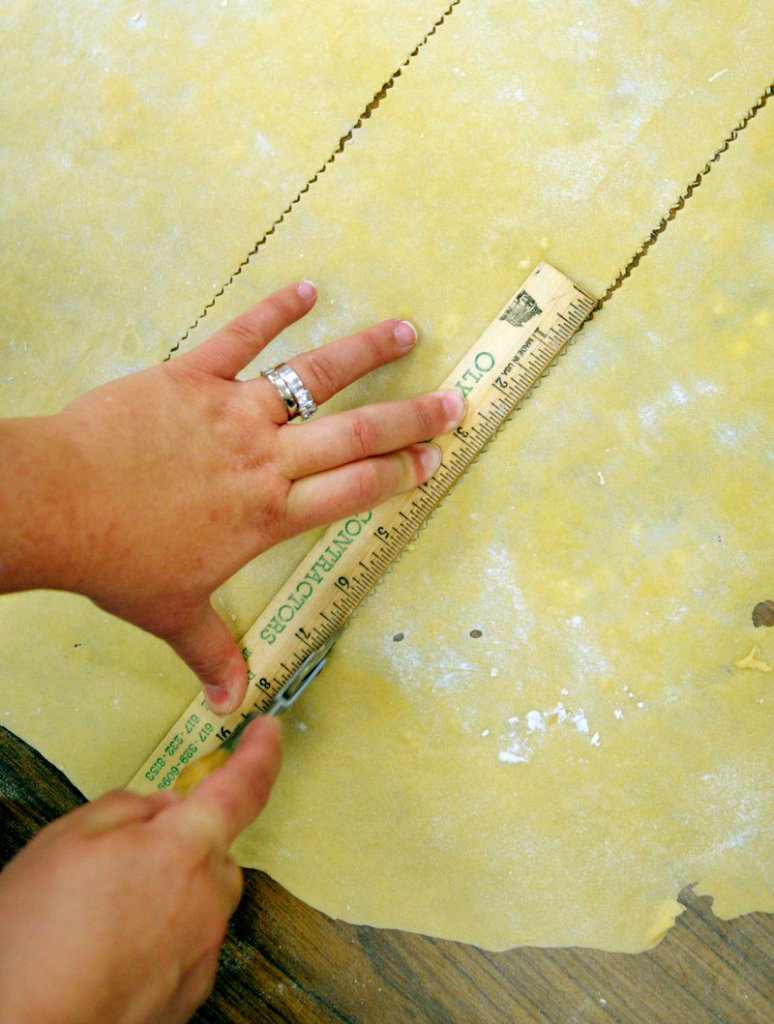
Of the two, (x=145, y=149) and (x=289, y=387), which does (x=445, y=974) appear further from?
(x=145, y=149)

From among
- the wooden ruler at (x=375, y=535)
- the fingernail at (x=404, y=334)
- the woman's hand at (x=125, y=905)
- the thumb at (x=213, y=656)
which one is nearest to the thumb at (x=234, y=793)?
the woman's hand at (x=125, y=905)

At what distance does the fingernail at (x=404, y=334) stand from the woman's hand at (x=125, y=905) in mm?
827

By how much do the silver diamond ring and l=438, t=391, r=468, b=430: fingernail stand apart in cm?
25

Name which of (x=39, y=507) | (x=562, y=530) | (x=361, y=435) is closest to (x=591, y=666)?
(x=562, y=530)

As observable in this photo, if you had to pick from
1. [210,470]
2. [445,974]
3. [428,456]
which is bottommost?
[445,974]

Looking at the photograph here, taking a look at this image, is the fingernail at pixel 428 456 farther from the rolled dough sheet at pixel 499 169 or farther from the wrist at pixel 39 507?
the wrist at pixel 39 507

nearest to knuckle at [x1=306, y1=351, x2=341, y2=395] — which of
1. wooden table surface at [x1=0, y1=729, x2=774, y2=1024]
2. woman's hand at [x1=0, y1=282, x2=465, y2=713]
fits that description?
woman's hand at [x1=0, y1=282, x2=465, y2=713]

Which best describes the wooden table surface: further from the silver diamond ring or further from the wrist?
the silver diamond ring

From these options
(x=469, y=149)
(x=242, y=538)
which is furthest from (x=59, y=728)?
(x=469, y=149)

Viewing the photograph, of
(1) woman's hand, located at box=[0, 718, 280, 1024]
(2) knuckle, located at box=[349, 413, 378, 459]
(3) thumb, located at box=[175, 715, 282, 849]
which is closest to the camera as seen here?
(1) woman's hand, located at box=[0, 718, 280, 1024]

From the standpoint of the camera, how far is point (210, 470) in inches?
50.9

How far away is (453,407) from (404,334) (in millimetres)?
182

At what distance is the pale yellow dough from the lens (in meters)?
1.43

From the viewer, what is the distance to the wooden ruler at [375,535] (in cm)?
148
